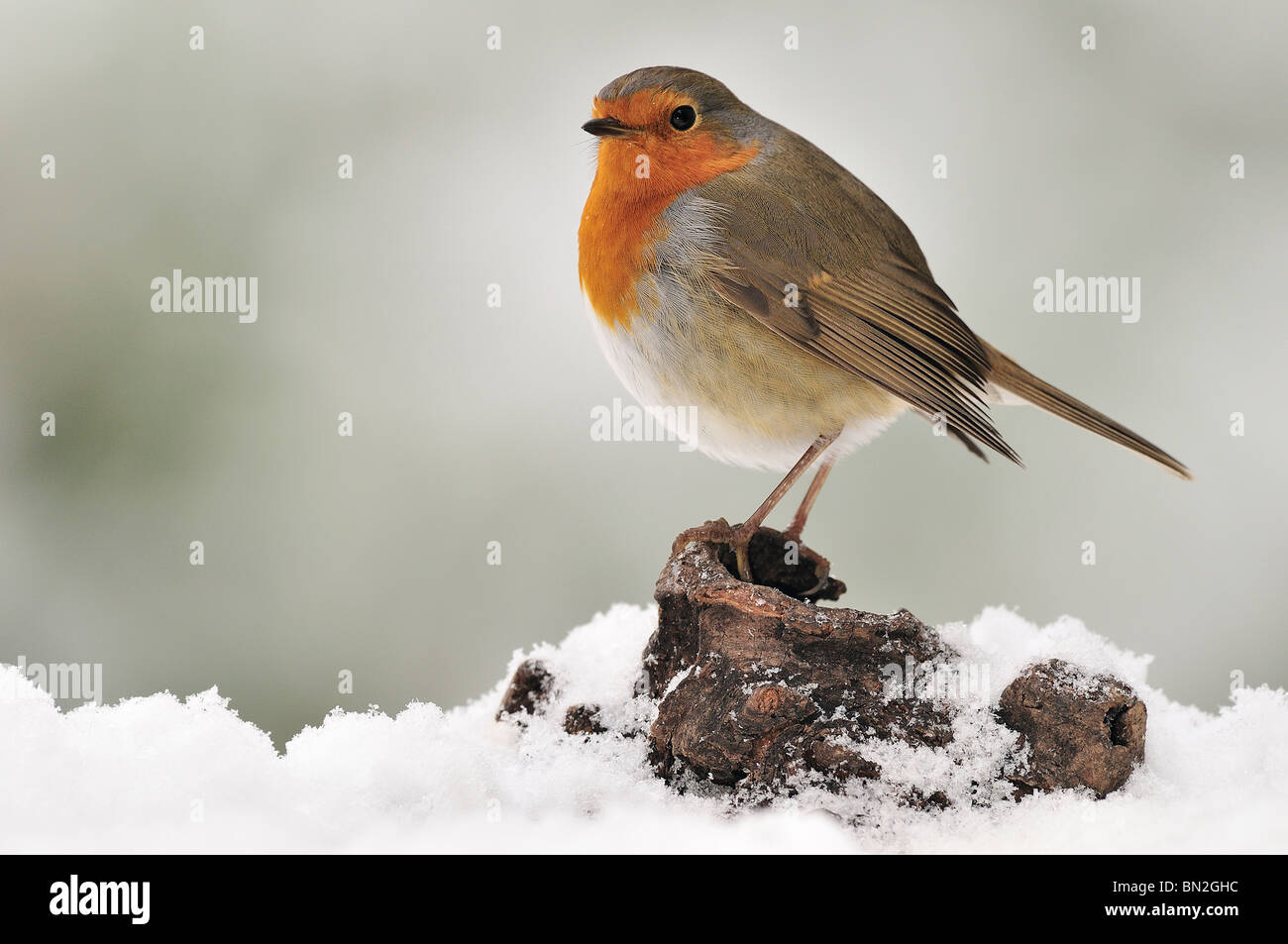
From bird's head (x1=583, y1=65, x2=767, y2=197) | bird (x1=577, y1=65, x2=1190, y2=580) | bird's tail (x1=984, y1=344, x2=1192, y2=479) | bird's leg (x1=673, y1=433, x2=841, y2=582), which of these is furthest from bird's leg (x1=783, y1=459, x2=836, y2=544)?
bird's head (x1=583, y1=65, x2=767, y2=197)

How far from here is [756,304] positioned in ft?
9.09

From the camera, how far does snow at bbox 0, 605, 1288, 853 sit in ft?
6.37

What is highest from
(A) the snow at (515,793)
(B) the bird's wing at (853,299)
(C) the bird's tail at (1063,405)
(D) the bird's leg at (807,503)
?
(B) the bird's wing at (853,299)

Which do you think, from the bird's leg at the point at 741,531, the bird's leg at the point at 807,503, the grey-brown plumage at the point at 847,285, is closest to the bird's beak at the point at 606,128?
the grey-brown plumage at the point at 847,285

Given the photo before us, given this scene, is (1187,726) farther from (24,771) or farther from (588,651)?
(24,771)

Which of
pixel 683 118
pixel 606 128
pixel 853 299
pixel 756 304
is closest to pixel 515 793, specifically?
pixel 756 304

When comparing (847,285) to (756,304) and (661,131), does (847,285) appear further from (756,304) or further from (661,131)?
(661,131)

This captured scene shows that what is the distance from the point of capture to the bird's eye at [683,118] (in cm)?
293

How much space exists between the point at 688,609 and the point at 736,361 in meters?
0.63

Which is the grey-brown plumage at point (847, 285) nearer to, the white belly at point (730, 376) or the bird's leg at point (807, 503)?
the white belly at point (730, 376)

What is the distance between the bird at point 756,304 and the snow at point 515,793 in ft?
2.24

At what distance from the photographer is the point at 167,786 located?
201 centimetres

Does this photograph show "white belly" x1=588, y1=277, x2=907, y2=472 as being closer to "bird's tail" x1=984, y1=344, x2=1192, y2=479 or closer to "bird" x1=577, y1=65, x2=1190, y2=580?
"bird" x1=577, y1=65, x2=1190, y2=580

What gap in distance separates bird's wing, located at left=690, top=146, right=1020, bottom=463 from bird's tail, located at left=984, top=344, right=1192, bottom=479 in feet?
0.22
